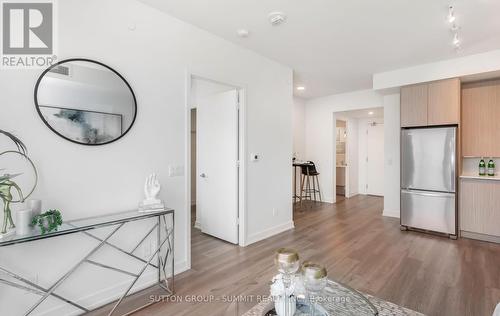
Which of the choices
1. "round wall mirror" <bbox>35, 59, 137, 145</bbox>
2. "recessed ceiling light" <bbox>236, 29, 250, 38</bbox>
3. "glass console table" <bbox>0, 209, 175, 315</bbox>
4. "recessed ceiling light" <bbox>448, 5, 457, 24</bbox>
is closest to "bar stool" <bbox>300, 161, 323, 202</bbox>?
"recessed ceiling light" <bbox>236, 29, 250, 38</bbox>

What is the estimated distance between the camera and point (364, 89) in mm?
5570

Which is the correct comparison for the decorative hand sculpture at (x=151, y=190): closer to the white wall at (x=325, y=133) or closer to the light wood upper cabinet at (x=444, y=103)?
the light wood upper cabinet at (x=444, y=103)

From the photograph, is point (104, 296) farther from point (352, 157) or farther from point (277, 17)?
point (352, 157)

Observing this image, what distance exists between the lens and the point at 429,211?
3.93 meters

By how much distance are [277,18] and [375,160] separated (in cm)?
583

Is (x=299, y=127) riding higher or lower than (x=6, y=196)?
higher

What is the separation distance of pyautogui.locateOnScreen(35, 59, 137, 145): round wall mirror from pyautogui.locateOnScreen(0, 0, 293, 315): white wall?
0.06m

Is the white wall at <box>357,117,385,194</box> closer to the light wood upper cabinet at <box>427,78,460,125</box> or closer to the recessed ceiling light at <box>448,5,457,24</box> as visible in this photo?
the light wood upper cabinet at <box>427,78,460,125</box>

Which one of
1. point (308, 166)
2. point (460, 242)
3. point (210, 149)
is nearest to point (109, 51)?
point (210, 149)

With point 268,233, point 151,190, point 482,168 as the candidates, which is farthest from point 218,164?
point 482,168

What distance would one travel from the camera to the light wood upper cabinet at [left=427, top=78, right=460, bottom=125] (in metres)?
3.72

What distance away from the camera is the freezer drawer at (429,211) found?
3.77 m

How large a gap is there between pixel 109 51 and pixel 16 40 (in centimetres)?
61

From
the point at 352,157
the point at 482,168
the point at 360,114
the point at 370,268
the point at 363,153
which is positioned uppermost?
the point at 360,114
